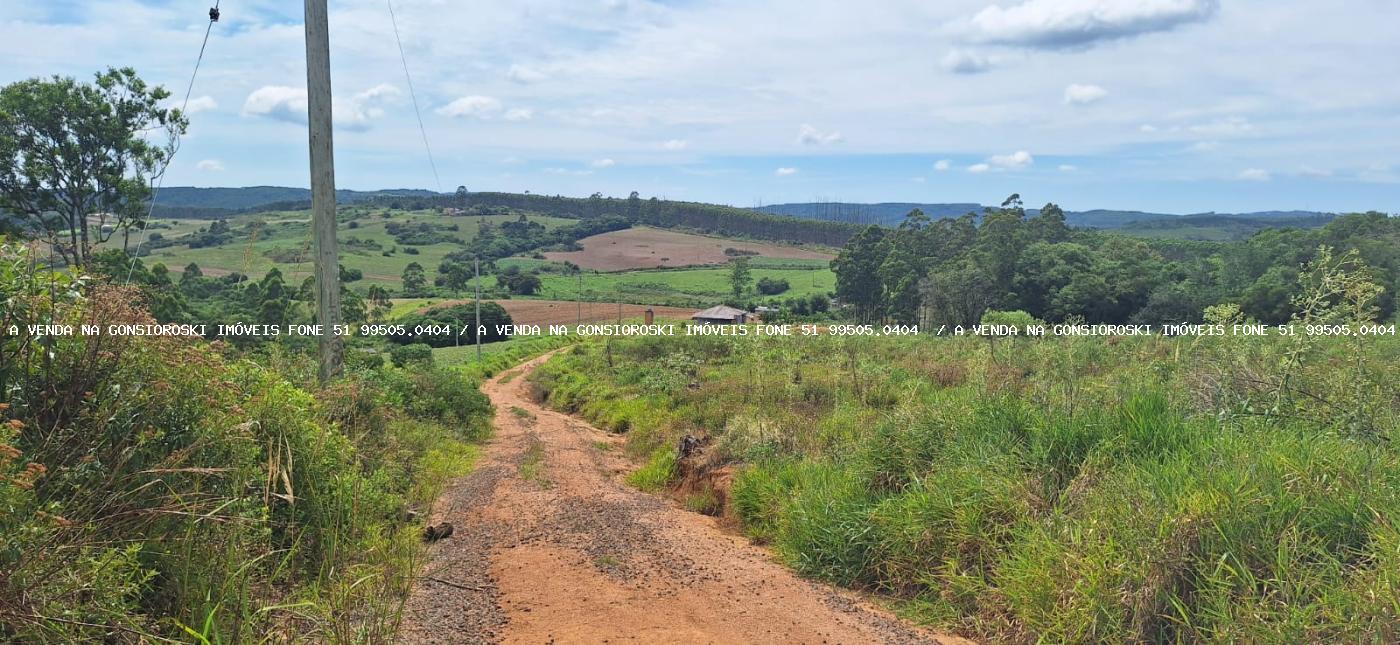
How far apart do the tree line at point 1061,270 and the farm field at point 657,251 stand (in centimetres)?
3066

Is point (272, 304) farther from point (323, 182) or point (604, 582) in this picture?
point (604, 582)

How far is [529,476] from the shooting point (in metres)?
9.91

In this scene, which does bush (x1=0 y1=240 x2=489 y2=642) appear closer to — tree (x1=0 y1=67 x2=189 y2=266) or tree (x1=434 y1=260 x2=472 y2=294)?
tree (x1=0 y1=67 x2=189 y2=266)

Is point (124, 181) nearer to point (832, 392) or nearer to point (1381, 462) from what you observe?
point (832, 392)

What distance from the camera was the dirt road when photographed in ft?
15.7

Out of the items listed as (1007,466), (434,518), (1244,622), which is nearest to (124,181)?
(434,518)

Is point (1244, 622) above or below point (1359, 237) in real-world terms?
below

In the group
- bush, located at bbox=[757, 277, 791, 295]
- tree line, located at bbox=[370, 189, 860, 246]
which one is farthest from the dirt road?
tree line, located at bbox=[370, 189, 860, 246]

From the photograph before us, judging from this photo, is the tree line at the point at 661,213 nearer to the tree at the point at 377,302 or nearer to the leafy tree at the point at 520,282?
the leafy tree at the point at 520,282

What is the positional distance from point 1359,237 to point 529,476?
39.9 m

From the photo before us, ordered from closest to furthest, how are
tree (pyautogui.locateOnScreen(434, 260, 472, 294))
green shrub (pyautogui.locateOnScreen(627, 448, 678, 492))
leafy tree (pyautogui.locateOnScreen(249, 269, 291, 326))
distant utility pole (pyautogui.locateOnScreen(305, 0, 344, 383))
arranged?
distant utility pole (pyautogui.locateOnScreen(305, 0, 344, 383)) < green shrub (pyautogui.locateOnScreen(627, 448, 678, 492)) < leafy tree (pyautogui.locateOnScreen(249, 269, 291, 326)) < tree (pyautogui.locateOnScreen(434, 260, 472, 294))

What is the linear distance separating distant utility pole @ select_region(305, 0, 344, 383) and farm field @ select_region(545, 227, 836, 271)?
244 ft

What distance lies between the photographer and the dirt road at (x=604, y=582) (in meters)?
4.78

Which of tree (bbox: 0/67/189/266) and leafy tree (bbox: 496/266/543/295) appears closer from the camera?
tree (bbox: 0/67/189/266)
